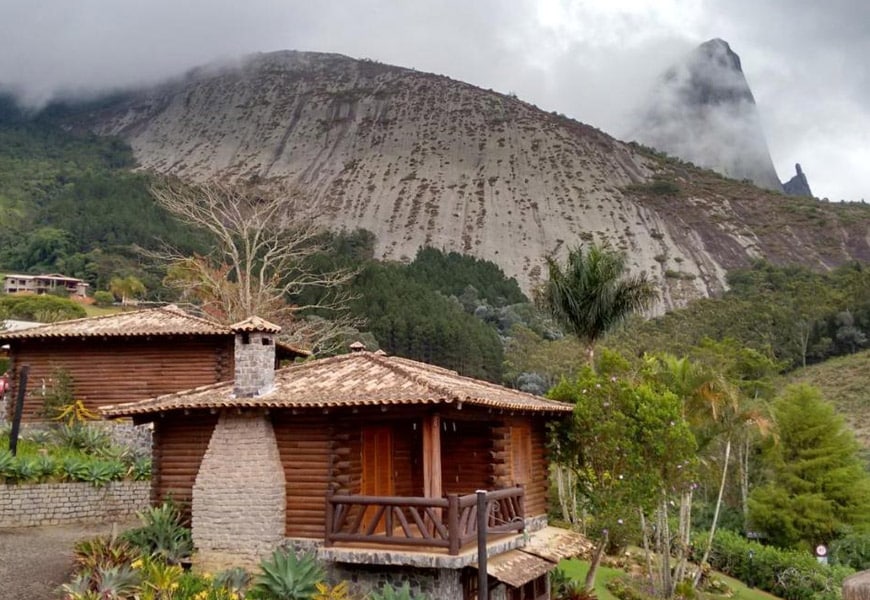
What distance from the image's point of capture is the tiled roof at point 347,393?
13633mm

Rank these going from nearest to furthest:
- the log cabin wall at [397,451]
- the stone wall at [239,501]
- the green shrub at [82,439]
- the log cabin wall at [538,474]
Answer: the stone wall at [239,501], the log cabin wall at [397,451], the log cabin wall at [538,474], the green shrub at [82,439]

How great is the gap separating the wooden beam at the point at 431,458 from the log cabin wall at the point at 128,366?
11.5 metres

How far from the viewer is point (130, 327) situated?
78.2 feet

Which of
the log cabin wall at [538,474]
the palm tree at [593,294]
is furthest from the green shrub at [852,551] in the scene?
the log cabin wall at [538,474]

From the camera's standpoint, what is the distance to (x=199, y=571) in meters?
14.6

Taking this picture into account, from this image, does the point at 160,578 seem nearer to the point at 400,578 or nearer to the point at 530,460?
the point at 400,578

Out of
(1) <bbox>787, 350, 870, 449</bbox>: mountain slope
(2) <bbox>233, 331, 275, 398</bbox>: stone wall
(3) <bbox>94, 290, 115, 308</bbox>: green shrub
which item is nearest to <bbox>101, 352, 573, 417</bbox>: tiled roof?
(2) <bbox>233, 331, 275, 398</bbox>: stone wall

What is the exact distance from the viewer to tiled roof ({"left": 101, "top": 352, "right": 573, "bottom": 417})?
1363cm

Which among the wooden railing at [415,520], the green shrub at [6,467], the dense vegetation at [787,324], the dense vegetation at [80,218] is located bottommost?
the wooden railing at [415,520]

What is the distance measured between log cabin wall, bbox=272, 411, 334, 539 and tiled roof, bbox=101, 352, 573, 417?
0.66 m

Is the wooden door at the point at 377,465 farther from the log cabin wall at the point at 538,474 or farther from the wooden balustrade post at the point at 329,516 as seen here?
the log cabin wall at the point at 538,474

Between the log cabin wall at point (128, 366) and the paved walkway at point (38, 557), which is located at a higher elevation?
the log cabin wall at point (128, 366)

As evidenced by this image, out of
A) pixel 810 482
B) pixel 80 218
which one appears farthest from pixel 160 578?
pixel 80 218

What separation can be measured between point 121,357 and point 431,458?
560 inches
